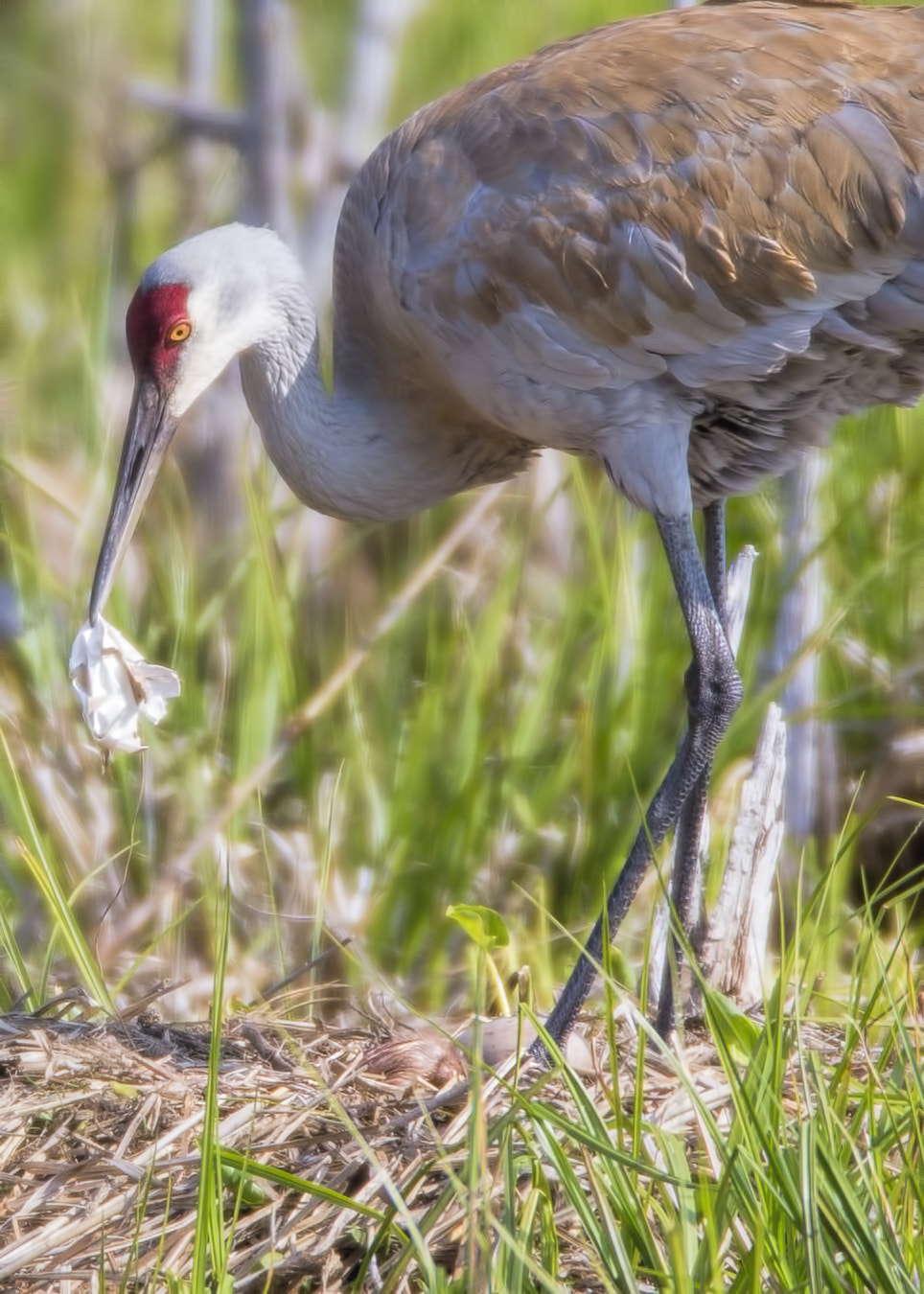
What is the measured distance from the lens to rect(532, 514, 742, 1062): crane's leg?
119 inches

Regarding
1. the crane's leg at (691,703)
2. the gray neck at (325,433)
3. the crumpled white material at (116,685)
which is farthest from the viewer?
the gray neck at (325,433)

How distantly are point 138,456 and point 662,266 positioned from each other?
1.04m

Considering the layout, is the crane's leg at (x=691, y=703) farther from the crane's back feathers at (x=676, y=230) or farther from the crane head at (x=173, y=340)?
the crane head at (x=173, y=340)

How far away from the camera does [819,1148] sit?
1806 millimetres

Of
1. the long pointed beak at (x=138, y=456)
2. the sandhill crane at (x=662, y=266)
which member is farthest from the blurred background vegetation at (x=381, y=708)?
the sandhill crane at (x=662, y=266)

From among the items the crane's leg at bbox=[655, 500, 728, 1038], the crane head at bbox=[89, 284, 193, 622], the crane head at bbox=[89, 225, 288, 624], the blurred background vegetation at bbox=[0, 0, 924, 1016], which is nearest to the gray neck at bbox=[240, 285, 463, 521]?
the crane head at bbox=[89, 225, 288, 624]

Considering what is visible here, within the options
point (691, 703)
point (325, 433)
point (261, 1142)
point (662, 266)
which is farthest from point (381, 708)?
point (261, 1142)

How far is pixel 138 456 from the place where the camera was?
3.16 meters

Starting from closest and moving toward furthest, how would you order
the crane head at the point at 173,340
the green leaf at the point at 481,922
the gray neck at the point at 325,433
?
the green leaf at the point at 481,922, the crane head at the point at 173,340, the gray neck at the point at 325,433

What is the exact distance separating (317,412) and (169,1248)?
1.69 meters

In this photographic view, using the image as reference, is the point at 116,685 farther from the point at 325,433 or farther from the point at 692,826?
the point at 692,826

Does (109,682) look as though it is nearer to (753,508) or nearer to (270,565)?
(270,565)

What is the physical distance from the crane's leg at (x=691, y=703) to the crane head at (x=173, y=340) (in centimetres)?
93

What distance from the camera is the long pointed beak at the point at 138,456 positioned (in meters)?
3.13
